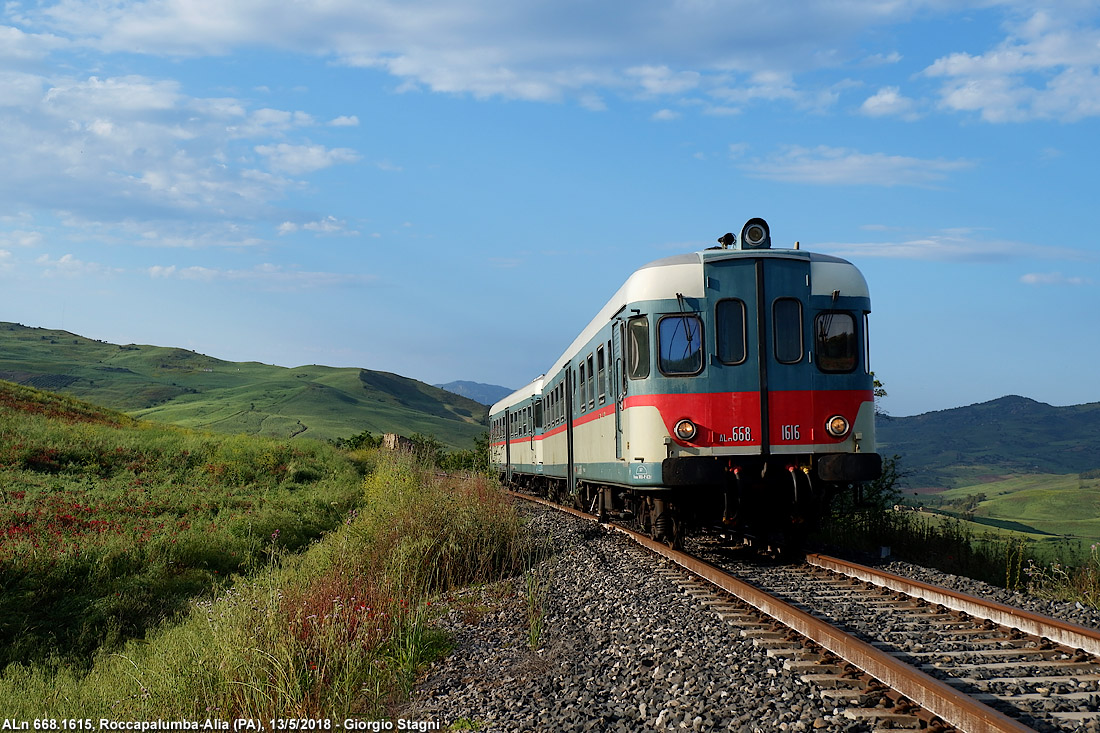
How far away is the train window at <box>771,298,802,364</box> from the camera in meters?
10.3

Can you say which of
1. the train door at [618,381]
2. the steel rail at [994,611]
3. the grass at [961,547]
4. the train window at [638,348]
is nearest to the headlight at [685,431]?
the train window at [638,348]

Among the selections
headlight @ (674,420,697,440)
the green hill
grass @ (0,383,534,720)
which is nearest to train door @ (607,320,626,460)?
headlight @ (674,420,697,440)

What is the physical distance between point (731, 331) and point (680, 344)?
61cm

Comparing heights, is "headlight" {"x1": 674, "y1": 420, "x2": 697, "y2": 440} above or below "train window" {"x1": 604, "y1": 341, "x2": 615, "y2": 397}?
below

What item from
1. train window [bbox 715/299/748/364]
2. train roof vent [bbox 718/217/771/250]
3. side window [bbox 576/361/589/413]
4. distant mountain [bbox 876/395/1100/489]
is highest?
train roof vent [bbox 718/217/771/250]

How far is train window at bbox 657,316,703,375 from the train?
0.01 meters

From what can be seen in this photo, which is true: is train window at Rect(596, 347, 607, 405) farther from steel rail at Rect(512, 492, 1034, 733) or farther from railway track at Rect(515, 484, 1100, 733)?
steel rail at Rect(512, 492, 1034, 733)

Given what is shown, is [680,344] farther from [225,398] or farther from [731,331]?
[225,398]

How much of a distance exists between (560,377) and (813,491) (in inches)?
370

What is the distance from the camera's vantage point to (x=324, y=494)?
82.4ft

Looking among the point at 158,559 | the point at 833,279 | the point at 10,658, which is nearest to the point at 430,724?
the point at 833,279

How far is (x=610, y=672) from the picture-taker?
6148mm

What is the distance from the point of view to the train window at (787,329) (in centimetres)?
1032

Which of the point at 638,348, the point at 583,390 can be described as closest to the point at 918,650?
the point at 638,348
